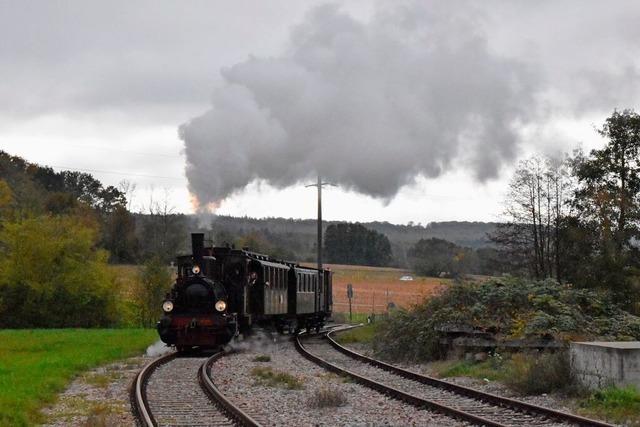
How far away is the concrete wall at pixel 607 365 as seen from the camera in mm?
12391

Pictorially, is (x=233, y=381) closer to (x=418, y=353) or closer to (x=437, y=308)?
(x=418, y=353)

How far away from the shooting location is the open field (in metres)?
64.0

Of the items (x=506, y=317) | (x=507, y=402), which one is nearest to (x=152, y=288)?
(x=506, y=317)

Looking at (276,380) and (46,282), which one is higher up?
(46,282)

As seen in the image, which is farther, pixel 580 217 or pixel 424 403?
pixel 580 217

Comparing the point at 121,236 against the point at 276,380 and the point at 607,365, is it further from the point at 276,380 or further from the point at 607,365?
the point at 607,365

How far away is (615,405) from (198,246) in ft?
43.8

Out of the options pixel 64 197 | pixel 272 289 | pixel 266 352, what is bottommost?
pixel 266 352

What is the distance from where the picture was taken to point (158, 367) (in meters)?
19.2

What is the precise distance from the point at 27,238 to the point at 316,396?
36.9 metres

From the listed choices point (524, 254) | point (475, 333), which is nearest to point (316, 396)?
point (475, 333)

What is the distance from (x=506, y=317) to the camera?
19797mm

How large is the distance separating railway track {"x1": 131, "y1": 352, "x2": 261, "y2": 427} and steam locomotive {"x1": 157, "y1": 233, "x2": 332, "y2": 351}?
3.51 meters

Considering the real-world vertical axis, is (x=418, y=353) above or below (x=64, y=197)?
below
